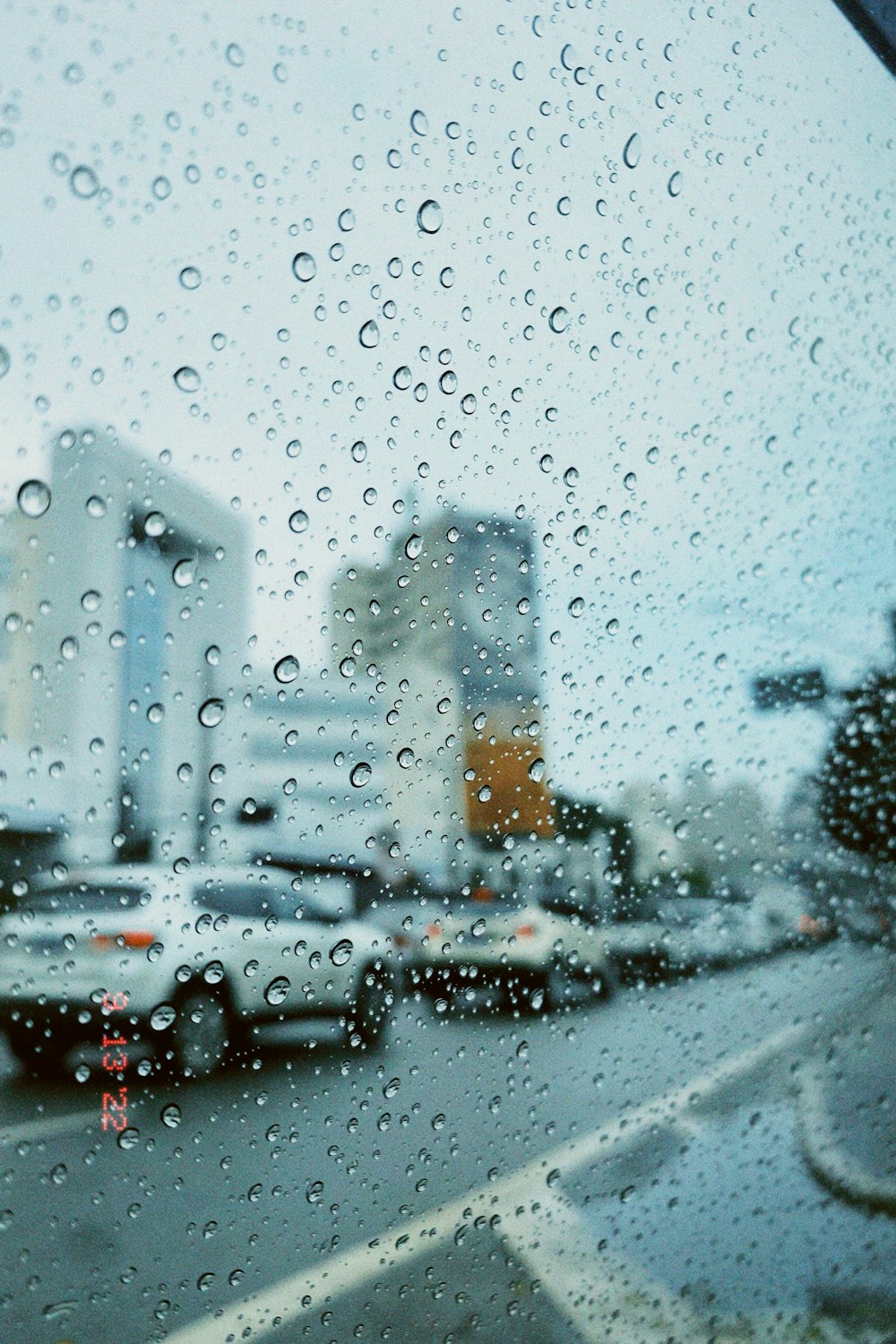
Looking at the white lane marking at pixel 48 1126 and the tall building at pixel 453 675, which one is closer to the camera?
the white lane marking at pixel 48 1126

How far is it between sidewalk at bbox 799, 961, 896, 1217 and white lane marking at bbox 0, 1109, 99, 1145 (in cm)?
135

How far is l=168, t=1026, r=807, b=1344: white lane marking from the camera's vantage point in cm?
119

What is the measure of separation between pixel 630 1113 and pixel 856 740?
103 centimetres

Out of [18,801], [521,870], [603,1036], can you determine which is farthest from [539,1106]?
[18,801]

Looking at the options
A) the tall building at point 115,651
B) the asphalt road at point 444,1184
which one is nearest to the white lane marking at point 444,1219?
the asphalt road at point 444,1184

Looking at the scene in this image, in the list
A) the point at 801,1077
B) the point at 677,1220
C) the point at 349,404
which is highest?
the point at 349,404

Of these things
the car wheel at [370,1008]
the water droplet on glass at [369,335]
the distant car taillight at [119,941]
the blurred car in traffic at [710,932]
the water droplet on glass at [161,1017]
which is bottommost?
the blurred car in traffic at [710,932]

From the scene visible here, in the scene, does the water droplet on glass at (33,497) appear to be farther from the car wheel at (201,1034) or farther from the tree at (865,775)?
the tree at (865,775)

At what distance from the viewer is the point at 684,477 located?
70.9 inches

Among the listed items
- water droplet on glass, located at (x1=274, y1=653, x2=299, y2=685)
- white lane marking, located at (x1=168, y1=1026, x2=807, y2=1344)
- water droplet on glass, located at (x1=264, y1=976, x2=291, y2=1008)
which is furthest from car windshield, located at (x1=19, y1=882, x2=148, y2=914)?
white lane marking, located at (x1=168, y1=1026, x2=807, y2=1344)

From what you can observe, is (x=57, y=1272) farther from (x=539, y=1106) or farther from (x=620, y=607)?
(x=620, y=607)

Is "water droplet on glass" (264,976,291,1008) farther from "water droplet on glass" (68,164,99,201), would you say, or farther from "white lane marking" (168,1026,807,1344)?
"water droplet on glass" (68,164,99,201)

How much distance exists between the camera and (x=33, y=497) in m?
1.06
